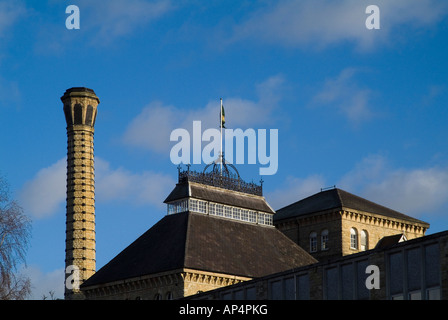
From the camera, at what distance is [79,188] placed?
322 feet

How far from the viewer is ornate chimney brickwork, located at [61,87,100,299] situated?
94.6 m

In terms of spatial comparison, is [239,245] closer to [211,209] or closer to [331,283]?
[211,209]

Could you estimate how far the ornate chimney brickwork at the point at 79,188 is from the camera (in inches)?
3723

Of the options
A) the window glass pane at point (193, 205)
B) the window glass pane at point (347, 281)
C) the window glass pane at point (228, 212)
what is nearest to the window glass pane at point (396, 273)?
the window glass pane at point (347, 281)

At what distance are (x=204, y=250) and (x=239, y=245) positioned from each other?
3837mm

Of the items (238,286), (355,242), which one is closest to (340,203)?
(355,242)

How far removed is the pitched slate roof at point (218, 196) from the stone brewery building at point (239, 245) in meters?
0.10

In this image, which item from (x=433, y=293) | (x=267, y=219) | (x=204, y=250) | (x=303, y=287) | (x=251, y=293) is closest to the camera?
(x=433, y=293)

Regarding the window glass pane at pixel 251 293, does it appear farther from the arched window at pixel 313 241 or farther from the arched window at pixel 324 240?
the arched window at pixel 313 241

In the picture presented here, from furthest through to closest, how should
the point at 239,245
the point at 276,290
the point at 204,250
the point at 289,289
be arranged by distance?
the point at 239,245 → the point at 204,250 → the point at 276,290 → the point at 289,289

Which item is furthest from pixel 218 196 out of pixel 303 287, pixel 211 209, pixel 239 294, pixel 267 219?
pixel 303 287

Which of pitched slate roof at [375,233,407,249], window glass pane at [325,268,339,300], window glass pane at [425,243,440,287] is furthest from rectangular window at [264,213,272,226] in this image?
window glass pane at [425,243,440,287]

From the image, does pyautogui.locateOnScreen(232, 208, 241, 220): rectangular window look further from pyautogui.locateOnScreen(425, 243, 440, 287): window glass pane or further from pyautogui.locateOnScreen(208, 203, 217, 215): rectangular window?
pyautogui.locateOnScreen(425, 243, 440, 287): window glass pane

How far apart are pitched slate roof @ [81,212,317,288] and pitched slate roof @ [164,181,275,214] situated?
156 centimetres
